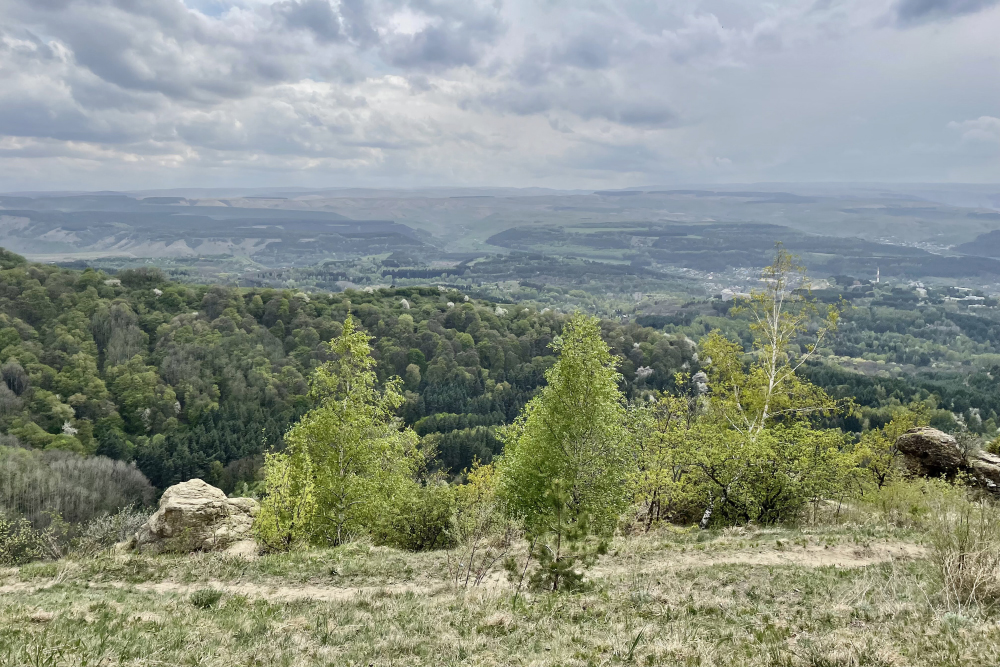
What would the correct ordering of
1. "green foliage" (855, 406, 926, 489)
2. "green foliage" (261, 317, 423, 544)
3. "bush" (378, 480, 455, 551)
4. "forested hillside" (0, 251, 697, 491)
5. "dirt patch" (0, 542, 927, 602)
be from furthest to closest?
"forested hillside" (0, 251, 697, 491), "green foliage" (855, 406, 926, 489), "green foliage" (261, 317, 423, 544), "bush" (378, 480, 455, 551), "dirt patch" (0, 542, 927, 602)

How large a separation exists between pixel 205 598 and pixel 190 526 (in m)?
16.0

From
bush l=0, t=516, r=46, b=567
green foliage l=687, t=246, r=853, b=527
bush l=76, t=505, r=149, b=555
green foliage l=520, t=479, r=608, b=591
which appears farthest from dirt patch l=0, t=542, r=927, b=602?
bush l=0, t=516, r=46, b=567

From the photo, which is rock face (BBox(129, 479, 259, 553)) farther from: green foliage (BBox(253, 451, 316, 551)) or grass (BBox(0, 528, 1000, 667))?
grass (BBox(0, 528, 1000, 667))

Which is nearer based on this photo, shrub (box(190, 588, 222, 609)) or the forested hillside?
shrub (box(190, 588, 222, 609))

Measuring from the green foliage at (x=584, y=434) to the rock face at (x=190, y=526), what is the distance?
774 inches

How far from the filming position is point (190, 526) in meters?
27.1

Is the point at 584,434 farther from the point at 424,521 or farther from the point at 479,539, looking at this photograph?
the point at 424,521

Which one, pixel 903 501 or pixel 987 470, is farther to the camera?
pixel 987 470

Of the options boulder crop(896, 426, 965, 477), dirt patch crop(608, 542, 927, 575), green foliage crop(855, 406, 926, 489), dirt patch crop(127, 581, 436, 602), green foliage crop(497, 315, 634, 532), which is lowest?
green foliage crop(855, 406, 926, 489)

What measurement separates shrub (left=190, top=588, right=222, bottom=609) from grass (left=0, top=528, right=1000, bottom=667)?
0.21ft

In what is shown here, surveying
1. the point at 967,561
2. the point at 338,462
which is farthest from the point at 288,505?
the point at 967,561

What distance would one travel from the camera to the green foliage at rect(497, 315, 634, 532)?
15648mm

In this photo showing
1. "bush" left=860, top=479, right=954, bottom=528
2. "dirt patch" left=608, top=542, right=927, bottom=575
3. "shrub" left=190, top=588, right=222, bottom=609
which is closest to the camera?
"shrub" left=190, top=588, right=222, bottom=609

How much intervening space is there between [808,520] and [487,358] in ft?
333
